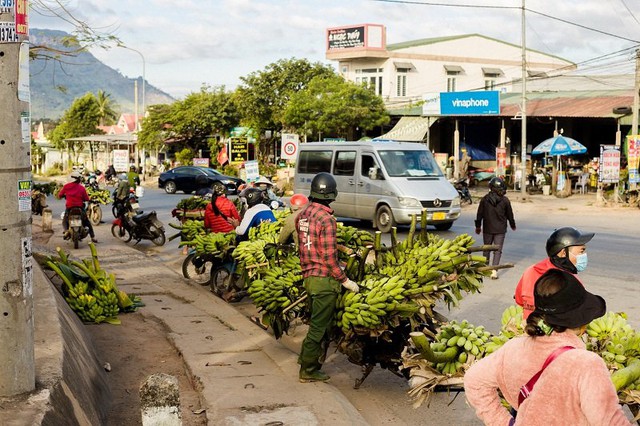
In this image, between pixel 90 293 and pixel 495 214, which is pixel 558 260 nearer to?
pixel 90 293

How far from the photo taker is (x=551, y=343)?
297cm

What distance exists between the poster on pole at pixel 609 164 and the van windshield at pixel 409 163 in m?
8.76

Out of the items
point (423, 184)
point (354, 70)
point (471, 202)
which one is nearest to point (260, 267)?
point (423, 184)

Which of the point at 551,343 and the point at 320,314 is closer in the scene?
the point at 551,343

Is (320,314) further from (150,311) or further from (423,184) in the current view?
(423,184)

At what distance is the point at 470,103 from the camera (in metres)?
34.8

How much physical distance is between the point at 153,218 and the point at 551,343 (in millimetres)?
15083

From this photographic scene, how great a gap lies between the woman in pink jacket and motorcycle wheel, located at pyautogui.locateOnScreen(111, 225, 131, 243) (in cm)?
1577

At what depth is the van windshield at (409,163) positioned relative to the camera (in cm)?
1923

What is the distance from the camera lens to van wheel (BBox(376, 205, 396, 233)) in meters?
18.8

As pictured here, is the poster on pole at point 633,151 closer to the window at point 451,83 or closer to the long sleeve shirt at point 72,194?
the long sleeve shirt at point 72,194

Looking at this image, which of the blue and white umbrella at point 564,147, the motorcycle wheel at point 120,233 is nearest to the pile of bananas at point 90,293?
the motorcycle wheel at point 120,233

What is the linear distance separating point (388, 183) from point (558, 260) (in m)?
13.6

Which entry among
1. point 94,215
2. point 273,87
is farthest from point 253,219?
point 273,87
